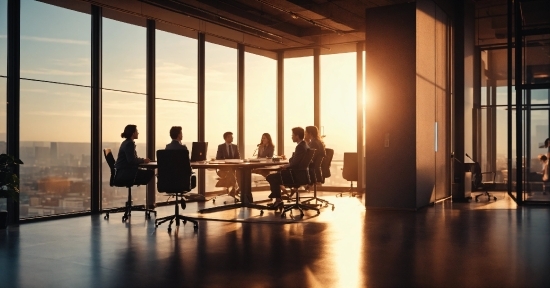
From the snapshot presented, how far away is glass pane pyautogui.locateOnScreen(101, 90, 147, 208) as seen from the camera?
34.6 feet

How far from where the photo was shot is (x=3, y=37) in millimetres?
8781

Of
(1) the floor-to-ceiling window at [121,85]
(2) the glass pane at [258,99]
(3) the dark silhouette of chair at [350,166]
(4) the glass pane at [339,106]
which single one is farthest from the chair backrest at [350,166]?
(1) the floor-to-ceiling window at [121,85]

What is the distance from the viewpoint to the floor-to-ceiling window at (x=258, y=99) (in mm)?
15000

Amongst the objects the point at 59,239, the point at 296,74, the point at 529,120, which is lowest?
the point at 59,239

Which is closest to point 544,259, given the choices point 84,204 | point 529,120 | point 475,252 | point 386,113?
point 475,252

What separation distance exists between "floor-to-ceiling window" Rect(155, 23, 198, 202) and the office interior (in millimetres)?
36

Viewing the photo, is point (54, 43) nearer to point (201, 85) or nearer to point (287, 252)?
point (201, 85)

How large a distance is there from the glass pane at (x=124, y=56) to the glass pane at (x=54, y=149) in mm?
697

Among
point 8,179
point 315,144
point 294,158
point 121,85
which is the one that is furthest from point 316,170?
point 8,179

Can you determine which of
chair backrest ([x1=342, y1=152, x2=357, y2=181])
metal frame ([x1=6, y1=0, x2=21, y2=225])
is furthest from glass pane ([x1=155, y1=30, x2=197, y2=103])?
chair backrest ([x1=342, y1=152, x2=357, y2=181])

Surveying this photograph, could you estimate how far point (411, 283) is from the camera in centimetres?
466

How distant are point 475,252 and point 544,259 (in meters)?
0.64

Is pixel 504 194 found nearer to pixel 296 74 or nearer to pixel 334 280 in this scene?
pixel 296 74

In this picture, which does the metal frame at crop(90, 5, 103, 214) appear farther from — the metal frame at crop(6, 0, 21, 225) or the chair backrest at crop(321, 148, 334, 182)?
the chair backrest at crop(321, 148, 334, 182)
